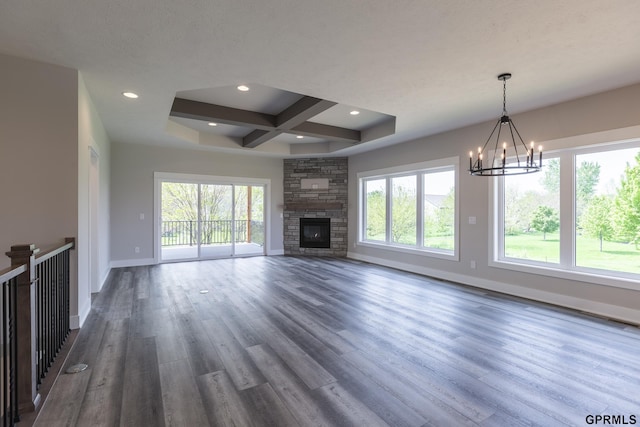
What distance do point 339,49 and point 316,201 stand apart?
5.56 meters

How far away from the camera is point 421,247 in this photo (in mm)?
6160

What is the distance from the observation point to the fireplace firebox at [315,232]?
8203 mm

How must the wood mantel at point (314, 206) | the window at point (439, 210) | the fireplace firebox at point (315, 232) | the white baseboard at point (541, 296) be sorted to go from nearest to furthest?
the white baseboard at point (541, 296)
the window at point (439, 210)
the wood mantel at point (314, 206)
the fireplace firebox at point (315, 232)

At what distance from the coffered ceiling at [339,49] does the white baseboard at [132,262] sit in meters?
3.37

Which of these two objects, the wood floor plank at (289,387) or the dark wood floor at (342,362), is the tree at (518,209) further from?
the wood floor plank at (289,387)

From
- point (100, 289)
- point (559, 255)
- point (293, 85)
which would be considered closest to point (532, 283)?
point (559, 255)

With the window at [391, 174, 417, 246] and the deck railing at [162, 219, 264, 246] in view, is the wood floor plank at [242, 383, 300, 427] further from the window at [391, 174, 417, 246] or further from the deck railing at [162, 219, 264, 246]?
the deck railing at [162, 219, 264, 246]

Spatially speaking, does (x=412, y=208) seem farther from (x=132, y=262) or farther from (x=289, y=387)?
(x=132, y=262)

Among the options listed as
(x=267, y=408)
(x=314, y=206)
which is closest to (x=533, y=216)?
(x=267, y=408)

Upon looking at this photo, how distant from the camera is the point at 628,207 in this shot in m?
3.66

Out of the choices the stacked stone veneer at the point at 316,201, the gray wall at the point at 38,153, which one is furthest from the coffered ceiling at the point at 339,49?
the stacked stone veneer at the point at 316,201

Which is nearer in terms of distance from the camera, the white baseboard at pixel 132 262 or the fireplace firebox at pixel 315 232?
A: the white baseboard at pixel 132 262

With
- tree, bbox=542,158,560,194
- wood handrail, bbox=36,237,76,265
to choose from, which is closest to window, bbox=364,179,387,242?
tree, bbox=542,158,560,194

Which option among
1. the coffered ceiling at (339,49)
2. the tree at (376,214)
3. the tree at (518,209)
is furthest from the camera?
the tree at (376,214)
